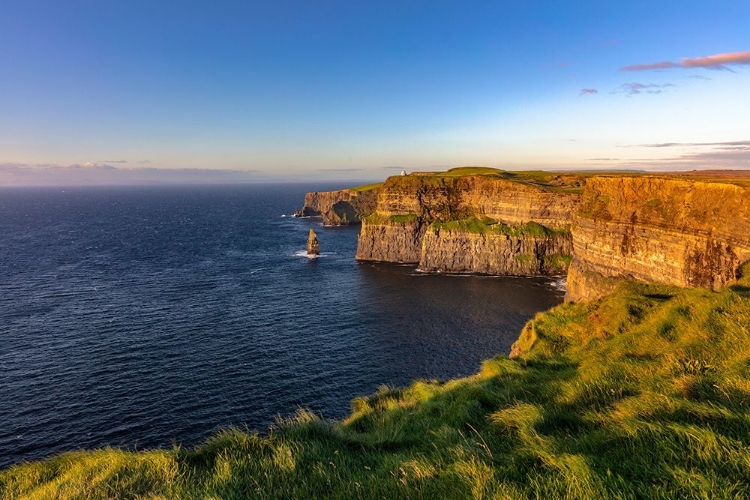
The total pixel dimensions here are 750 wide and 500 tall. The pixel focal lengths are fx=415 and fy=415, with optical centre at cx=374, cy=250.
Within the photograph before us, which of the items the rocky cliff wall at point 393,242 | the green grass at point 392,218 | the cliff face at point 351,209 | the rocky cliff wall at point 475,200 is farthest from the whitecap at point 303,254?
the cliff face at point 351,209

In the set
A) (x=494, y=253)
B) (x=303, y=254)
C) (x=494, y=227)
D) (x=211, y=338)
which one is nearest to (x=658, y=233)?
(x=494, y=253)

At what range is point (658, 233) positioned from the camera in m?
52.5

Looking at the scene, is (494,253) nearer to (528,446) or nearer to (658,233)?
(658,233)

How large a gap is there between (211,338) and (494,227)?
7052cm

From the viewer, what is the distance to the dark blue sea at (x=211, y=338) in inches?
1531

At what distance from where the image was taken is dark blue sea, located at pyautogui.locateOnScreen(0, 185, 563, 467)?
38875mm

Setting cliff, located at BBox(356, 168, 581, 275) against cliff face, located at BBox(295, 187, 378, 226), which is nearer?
cliff, located at BBox(356, 168, 581, 275)

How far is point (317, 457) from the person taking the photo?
8367 millimetres

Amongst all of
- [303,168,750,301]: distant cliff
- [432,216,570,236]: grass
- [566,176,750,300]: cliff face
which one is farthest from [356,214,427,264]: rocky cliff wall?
[566,176,750,300]: cliff face

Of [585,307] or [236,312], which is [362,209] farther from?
[585,307]

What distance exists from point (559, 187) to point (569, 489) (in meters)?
111

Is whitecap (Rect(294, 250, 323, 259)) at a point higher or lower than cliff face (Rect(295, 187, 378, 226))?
lower

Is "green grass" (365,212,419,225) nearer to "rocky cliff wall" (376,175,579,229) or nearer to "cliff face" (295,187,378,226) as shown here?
"rocky cliff wall" (376,175,579,229)

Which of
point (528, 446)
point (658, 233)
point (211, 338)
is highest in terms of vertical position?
point (528, 446)
